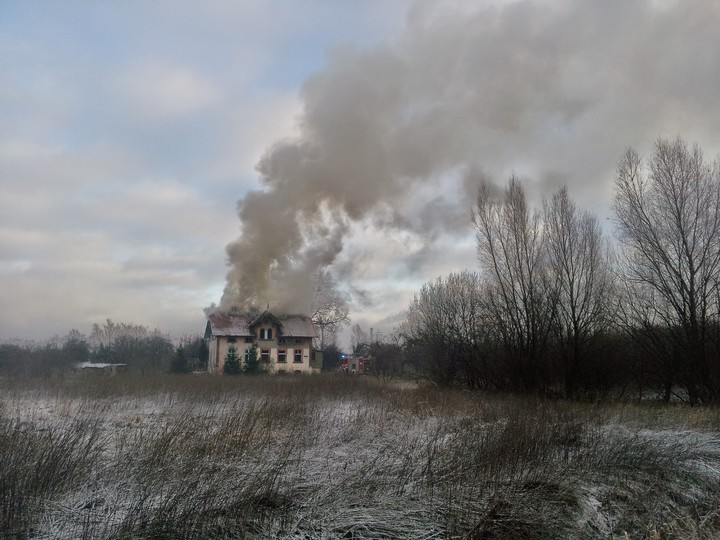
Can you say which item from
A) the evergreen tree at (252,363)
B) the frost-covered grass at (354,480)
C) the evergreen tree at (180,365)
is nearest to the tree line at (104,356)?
the evergreen tree at (180,365)

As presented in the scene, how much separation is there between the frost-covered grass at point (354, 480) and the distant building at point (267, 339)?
101 ft

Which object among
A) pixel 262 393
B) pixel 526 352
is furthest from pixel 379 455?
pixel 526 352

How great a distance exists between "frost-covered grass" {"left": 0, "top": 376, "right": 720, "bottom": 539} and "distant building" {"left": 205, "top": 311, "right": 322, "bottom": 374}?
30.8 meters

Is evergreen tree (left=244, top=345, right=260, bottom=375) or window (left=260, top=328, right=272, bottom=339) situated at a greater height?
window (left=260, top=328, right=272, bottom=339)

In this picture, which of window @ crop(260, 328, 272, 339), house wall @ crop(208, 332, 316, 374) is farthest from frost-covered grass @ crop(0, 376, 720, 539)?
window @ crop(260, 328, 272, 339)

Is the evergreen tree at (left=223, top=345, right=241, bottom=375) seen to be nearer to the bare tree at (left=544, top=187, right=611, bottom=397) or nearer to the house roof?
the house roof

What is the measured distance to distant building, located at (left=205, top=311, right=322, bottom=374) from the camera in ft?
135

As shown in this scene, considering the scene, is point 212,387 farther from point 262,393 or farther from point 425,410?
point 425,410

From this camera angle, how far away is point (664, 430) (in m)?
10.4

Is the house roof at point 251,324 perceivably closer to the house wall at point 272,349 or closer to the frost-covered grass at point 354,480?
the house wall at point 272,349

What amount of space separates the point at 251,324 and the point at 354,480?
36.4m

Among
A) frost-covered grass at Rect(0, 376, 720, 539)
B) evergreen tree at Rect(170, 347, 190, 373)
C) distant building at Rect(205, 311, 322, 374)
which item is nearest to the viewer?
frost-covered grass at Rect(0, 376, 720, 539)

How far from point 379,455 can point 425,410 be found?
5.68 metres

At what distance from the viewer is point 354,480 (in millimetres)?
6422
